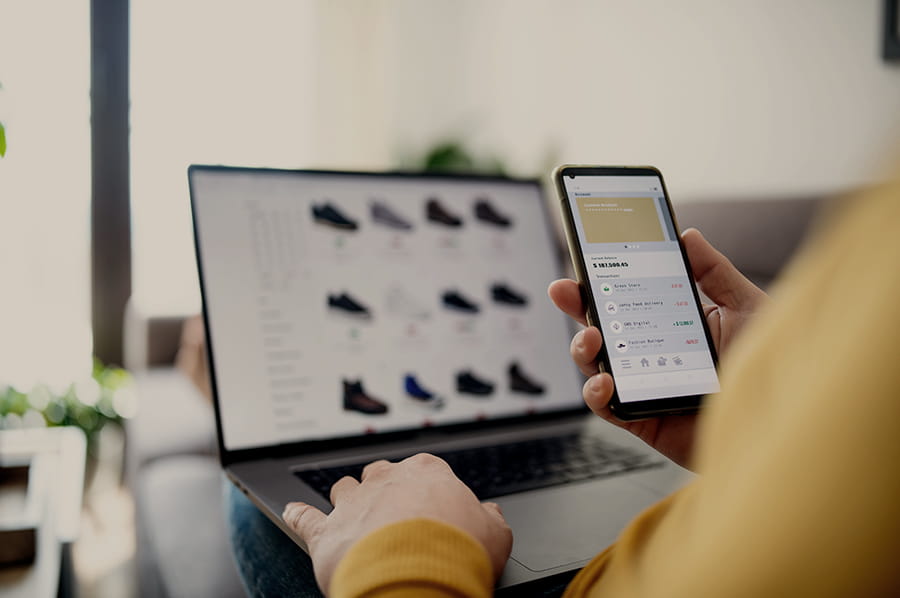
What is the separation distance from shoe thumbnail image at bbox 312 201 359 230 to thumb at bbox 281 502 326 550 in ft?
1.20

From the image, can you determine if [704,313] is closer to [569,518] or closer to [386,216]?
[569,518]

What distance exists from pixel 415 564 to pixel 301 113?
8.55 ft

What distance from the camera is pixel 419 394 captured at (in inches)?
29.9

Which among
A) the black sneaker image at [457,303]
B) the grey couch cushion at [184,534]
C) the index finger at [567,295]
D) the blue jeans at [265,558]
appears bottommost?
the grey couch cushion at [184,534]

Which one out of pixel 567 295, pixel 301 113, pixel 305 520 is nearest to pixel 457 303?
pixel 567 295

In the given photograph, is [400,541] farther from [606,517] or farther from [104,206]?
[104,206]

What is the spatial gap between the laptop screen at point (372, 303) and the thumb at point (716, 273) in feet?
0.90

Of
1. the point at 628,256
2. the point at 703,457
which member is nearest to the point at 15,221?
the point at 628,256

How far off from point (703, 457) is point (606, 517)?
307mm

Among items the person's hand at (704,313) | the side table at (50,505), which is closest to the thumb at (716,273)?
the person's hand at (704,313)

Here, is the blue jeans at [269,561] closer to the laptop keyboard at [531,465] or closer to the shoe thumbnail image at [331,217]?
the laptop keyboard at [531,465]

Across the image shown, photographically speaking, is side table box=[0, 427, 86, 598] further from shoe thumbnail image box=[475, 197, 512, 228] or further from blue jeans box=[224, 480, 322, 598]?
shoe thumbnail image box=[475, 197, 512, 228]

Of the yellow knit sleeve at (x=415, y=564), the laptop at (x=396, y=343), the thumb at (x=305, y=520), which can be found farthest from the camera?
the laptop at (x=396, y=343)

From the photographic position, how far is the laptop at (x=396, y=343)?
0.65m
